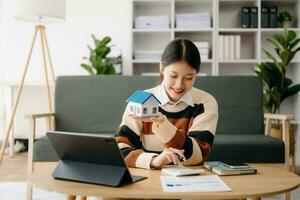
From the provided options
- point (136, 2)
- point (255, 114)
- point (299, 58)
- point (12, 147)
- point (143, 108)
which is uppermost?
point (136, 2)

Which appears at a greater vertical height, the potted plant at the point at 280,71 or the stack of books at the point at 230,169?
the potted plant at the point at 280,71

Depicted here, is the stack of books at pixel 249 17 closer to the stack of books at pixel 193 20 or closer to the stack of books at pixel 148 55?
the stack of books at pixel 193 20

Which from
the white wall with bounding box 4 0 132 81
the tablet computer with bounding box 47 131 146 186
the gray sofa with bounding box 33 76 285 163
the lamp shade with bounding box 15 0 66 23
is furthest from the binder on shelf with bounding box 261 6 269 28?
the tablet computer with bounding box 47 131 146 186

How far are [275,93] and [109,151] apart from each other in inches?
110

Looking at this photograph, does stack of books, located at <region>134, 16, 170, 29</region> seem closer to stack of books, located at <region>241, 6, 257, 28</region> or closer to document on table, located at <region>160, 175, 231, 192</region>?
stack of books, located at <region>241, 6, 257, 28</region>

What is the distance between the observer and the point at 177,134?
1200 millimetres

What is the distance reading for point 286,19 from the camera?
12.6 ft

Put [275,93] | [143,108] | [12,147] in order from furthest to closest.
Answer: [12,147] < [275,93] < [143,108]

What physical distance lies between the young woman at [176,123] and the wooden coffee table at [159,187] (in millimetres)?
110

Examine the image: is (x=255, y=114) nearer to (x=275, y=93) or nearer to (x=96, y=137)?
(x=275, y=93)

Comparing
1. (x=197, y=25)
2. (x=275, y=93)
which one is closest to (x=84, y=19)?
(x=197, y=25)

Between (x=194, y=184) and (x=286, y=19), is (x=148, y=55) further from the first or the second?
→ (x=194, y=184)

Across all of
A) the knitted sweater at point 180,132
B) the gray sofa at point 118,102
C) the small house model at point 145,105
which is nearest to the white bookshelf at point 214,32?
the gray sofa at point 118,102

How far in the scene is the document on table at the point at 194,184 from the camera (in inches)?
36.1
